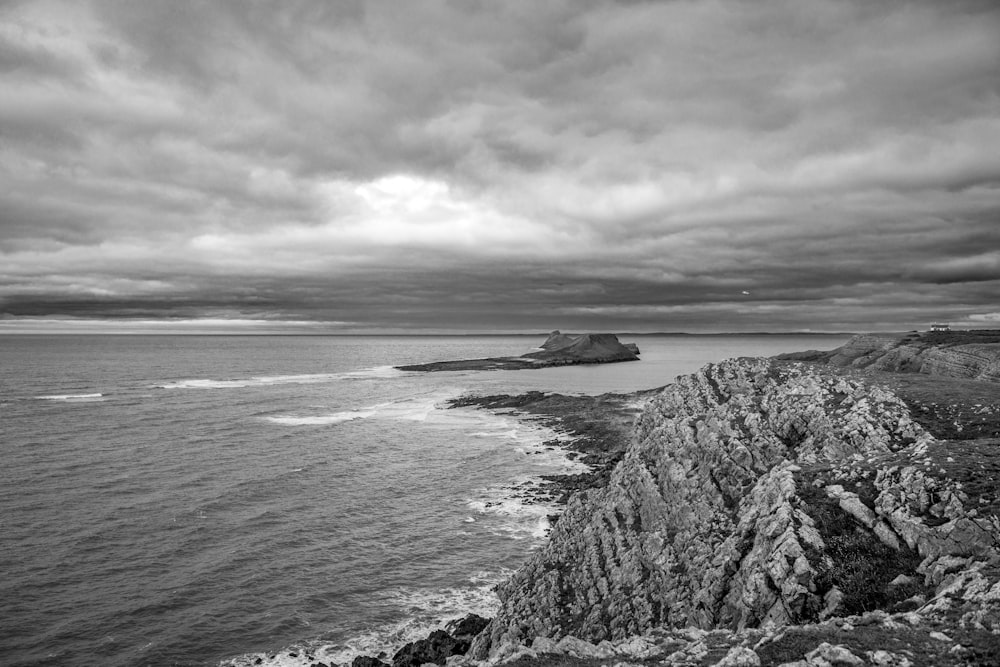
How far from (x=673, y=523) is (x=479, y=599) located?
47.3ft

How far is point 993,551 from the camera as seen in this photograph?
14.8 meters

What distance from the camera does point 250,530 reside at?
4281 cm

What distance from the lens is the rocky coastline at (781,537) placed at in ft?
44.0

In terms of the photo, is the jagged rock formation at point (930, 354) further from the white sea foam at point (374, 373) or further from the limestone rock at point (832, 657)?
the white sea foam at point (374, 373)

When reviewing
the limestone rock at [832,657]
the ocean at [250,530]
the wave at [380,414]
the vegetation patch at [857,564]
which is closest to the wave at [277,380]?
the ocean at [250,530]

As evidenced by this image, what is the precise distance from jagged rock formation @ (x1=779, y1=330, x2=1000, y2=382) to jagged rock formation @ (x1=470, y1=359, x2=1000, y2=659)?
38.6 m

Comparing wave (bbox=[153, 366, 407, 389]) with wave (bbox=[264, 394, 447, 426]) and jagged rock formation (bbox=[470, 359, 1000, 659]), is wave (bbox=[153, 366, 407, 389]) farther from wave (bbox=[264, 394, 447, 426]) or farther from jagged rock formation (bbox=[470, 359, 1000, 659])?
jagged rock formation (bbox=[470, 359, 1000, 659])

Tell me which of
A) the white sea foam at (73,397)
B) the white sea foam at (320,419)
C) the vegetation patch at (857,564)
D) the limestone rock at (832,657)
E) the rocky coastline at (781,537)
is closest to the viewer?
the limestone rock at (832,657)

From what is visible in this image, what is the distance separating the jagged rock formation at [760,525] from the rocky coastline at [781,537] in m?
0.06

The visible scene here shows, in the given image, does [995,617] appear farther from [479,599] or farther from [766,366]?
[479,599]

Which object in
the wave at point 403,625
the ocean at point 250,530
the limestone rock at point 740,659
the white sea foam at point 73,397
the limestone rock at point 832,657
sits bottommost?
the wave at point 403,625

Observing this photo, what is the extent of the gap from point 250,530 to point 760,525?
37.1 m

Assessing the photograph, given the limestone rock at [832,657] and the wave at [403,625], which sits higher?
the limestone rock at [832,657]

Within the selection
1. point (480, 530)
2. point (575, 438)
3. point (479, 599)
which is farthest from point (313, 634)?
point (575, 438)
